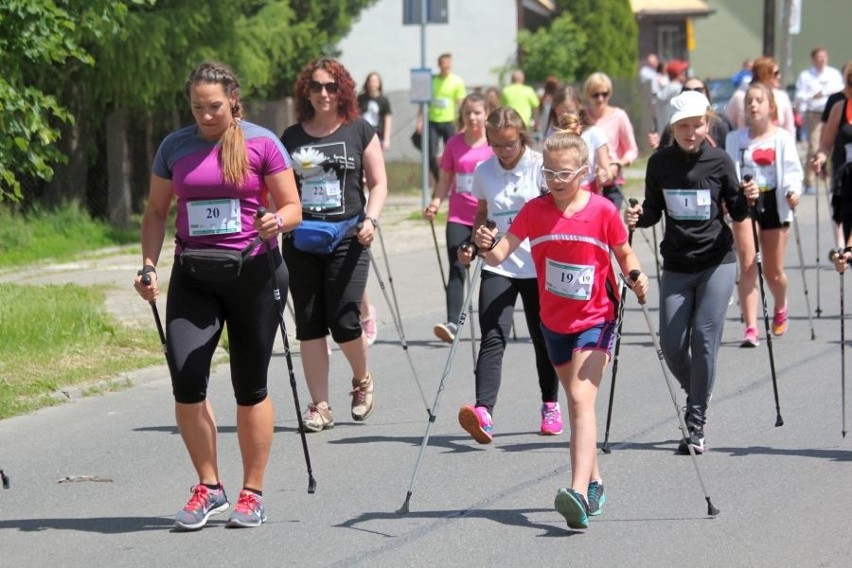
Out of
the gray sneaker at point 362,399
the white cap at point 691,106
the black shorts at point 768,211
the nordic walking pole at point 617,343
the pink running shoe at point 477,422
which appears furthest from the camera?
the black shorts at point 768,211

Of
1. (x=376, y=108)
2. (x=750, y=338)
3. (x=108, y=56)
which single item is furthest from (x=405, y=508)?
(x=376, y=108)

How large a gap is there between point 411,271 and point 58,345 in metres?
5.67

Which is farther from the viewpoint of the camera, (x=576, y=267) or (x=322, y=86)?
(x=322, y=86)

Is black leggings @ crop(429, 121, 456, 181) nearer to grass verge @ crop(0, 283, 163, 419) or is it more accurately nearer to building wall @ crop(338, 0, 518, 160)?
grass verge @ crop(0, 283, 163, 419)

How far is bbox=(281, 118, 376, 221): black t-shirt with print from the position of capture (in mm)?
8758

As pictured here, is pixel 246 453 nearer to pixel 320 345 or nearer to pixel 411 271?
pixel 320 345

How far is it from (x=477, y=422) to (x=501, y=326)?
2.12 ft

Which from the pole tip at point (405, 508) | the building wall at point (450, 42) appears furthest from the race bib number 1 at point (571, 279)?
the building wall at point (450, 42)

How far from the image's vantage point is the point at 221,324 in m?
6.75

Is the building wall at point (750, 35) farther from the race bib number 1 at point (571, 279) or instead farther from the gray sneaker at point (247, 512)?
the gray sneaker at point (247, 512)

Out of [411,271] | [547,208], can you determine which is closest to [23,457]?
[547,208]

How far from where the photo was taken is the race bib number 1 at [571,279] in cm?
685

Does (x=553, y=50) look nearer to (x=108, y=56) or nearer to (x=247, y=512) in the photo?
(x=108, y=56)

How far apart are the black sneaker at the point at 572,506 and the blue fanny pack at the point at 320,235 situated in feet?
8.85
